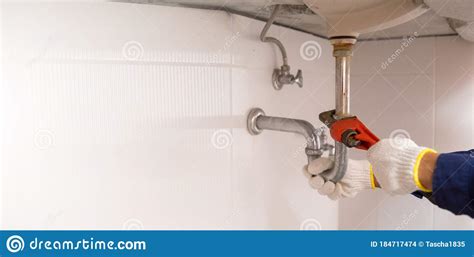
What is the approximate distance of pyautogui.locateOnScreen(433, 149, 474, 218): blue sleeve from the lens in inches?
22.9

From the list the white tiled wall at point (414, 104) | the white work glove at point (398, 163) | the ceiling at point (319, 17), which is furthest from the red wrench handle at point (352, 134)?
the white tiled wall at point (414, 104)

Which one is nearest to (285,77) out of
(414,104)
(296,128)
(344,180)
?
(296,128)

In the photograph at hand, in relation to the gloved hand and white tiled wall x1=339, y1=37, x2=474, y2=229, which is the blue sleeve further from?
white tiled wall x1=339, y1=37, x2=474, y2=229

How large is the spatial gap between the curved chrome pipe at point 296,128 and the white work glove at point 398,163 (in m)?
0.18

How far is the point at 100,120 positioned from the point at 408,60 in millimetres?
1031

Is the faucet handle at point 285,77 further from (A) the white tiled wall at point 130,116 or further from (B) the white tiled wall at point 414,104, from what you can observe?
(B) the white tiled wall at point 414,104

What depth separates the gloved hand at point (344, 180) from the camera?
0.82m

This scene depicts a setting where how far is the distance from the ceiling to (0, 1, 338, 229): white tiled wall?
1.1 inches

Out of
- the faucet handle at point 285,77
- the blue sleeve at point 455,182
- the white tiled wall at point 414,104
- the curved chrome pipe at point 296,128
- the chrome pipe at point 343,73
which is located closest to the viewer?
the blue sleeve at point 455,182

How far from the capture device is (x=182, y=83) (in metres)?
0.75

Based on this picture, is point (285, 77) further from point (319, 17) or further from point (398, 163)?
point (398, 163)

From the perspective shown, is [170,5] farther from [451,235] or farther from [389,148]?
[451,235]

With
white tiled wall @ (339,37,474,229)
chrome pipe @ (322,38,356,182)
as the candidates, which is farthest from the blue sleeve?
white tiled wall @ (339,37,474,229)

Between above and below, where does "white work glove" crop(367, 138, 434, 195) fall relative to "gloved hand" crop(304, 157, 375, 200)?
→ below
